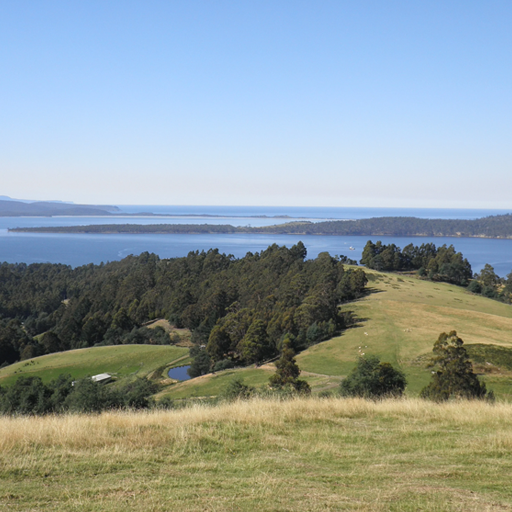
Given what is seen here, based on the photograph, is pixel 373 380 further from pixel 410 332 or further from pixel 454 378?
pixel 410 332

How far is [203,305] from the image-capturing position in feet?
253

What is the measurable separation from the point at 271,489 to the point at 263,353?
45566 mm

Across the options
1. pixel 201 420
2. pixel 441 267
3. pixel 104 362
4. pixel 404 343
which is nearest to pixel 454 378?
pixel 201 420

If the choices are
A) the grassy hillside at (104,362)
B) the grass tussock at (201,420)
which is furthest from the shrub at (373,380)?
the grassy hillside at (104,362)

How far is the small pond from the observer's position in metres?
49.1

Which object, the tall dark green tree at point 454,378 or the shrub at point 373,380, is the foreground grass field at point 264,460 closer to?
the shrub at point 373,380

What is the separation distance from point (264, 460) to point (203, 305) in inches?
2774

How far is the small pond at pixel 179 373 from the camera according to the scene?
49.1 metres

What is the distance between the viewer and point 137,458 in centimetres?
758

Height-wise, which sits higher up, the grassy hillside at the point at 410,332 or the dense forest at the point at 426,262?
the dense forest at the point at 426,262

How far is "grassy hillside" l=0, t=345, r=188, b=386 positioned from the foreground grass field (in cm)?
4239

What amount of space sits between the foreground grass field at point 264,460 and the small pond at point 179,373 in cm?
3991

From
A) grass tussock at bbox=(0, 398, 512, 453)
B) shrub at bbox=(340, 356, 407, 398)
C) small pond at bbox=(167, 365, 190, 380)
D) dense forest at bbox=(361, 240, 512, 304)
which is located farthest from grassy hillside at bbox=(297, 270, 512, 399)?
dense forest at bbox=(361, 240, 512, 304)

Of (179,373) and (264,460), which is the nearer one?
(264,460)
